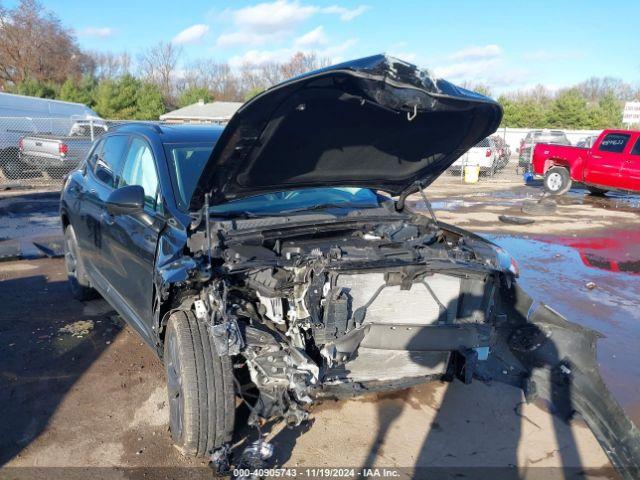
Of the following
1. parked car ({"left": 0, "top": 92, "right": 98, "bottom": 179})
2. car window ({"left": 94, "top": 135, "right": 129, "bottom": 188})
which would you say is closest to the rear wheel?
car window ({"left": 94, "top": 135, "right": 129, "bottom": 188})

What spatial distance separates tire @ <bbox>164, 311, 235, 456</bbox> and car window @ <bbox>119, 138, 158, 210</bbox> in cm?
108

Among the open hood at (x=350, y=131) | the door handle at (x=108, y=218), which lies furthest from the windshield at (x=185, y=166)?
the door handle at (x=108, y=218)

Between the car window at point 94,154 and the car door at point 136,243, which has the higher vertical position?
the car window at point 94,154

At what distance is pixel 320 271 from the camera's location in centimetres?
271

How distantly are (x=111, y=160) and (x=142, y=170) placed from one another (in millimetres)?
920

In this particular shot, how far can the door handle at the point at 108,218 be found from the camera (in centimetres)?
393

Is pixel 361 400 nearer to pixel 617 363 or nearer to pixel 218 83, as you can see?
pixel 617 363

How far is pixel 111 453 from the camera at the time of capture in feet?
9.88

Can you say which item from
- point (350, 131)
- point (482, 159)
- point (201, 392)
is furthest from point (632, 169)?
point (201, 392)

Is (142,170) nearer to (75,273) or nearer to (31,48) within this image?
(75,273)

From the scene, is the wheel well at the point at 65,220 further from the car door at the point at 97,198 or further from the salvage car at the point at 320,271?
the salvage car at the point at 320,271

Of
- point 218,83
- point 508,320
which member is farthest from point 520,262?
point 218,83

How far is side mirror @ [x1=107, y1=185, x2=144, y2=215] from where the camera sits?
3195 mm

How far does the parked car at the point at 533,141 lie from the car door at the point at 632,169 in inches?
302
